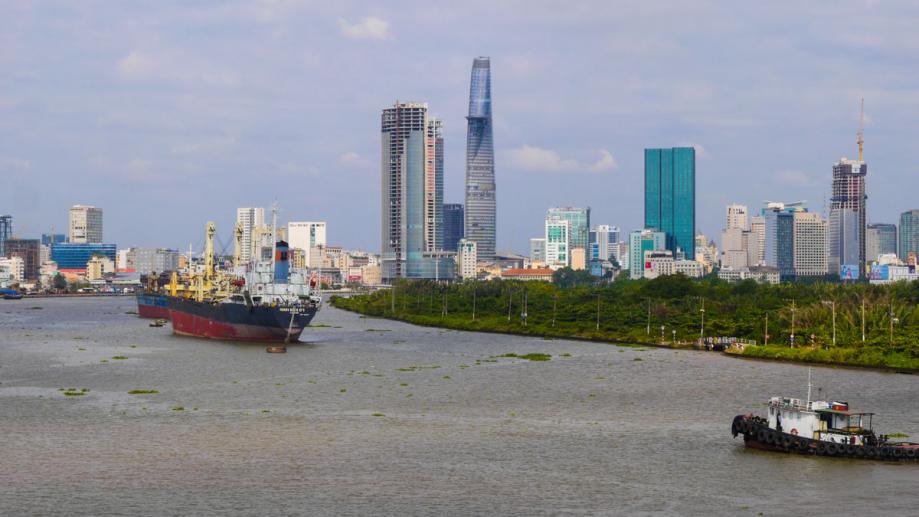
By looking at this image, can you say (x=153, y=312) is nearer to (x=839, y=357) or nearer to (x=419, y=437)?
(x=839, y=357)

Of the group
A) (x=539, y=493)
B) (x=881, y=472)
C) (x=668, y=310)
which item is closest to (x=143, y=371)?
(x=539, y=493)

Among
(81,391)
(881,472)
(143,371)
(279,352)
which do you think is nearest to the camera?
(881,472)

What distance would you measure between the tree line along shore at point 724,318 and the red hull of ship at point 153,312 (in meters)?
33.9

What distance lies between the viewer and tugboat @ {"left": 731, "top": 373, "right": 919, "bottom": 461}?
168 feet

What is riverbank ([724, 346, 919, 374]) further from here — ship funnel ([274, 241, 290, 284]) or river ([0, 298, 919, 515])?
ship funnel ([274, 241, 290, 284])

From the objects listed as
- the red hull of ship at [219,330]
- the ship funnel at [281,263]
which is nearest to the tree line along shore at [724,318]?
the ship funnel at [281,263]

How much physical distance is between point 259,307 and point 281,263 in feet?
30.5

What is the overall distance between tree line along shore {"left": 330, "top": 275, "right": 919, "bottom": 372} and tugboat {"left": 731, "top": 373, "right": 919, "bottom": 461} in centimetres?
3958

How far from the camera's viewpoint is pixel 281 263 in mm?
124000

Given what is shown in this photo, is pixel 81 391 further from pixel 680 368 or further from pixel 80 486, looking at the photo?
pixel 680 368

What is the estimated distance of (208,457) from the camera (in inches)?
2051

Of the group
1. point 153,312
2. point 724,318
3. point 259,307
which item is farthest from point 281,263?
point 153,312

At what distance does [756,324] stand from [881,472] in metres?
70.5

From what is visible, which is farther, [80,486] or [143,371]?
[143,371]
